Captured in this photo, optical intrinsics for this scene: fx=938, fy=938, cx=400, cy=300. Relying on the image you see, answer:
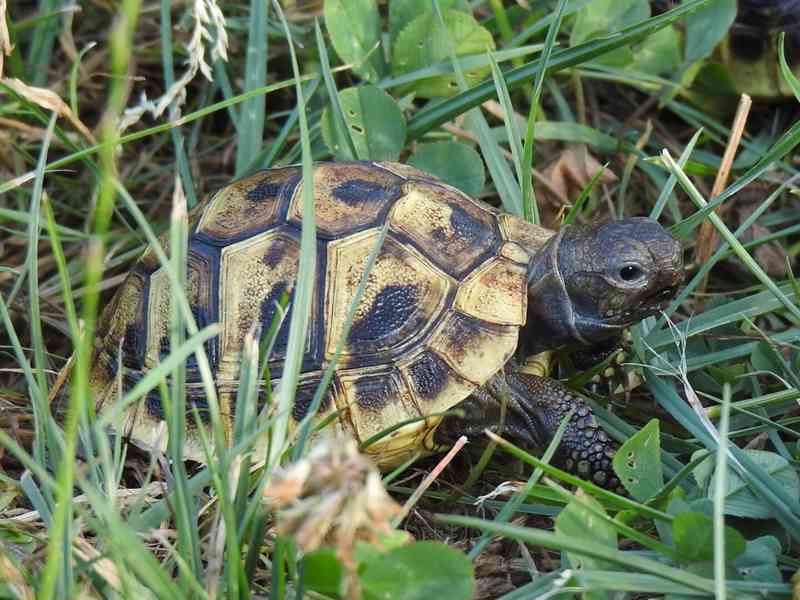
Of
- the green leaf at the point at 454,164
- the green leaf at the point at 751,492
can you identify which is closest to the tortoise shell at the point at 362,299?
the green leaf at the point at 454,164

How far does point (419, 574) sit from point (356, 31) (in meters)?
2.04

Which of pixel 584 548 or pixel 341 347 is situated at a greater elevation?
pixel 341 347

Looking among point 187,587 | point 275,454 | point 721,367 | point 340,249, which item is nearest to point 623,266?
point 721,367

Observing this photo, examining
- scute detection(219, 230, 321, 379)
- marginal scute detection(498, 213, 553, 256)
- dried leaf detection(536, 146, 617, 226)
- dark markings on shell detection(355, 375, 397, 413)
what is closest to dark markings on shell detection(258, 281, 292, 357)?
scute detection(219, 230, 321, 379)

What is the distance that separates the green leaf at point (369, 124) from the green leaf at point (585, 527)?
1489mm

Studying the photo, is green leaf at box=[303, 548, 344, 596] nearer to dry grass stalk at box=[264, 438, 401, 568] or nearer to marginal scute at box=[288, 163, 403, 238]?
dry grass stalk at box=[264, 438, 401, 568]

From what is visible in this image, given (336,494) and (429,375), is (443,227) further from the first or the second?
(336,494)

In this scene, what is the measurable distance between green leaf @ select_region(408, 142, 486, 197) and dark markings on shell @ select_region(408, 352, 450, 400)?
0.80 m

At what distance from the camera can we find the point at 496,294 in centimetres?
244

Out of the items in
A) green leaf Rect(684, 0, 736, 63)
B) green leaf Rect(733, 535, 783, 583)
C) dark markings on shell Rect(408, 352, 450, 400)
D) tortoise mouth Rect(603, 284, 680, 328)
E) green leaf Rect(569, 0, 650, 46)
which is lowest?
green leaf Rect(733, 535, 783, 583)

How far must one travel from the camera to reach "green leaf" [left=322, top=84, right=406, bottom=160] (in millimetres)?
2934

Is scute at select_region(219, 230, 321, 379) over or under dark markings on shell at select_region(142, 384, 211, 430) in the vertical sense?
over

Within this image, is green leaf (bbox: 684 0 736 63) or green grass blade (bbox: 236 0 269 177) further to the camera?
green leaf (bbox: 684 0 736 63)

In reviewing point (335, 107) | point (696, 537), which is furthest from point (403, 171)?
point (696, 537)
